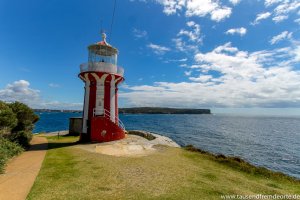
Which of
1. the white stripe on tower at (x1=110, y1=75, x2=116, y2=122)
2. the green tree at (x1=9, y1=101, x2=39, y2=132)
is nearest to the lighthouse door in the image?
the white stripe on tower at (x1=110, y1=75, x2=116, y2=122)

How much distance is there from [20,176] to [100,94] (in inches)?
532

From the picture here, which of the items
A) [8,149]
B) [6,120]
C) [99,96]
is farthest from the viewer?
[99,96]

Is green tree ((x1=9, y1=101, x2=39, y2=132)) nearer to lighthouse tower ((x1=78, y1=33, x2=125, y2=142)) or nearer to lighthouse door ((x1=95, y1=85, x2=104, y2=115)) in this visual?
lighthouse tower ((x1=78, y1=33, x2=125, y2=142))

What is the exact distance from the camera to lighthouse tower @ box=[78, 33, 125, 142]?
77.8ft

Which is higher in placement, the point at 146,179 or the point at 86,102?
the point at 86,102

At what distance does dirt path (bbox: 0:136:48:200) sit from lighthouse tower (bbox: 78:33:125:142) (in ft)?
23.0

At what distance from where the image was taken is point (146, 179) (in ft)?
38.4

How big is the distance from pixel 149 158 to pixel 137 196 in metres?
6.60

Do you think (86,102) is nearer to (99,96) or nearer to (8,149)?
(99,96)

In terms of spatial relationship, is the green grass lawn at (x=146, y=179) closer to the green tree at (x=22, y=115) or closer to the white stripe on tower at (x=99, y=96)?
the green tree at (x=22, y=115)

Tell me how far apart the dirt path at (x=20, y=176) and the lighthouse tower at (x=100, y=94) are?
23.0 feet

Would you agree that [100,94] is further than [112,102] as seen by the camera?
No

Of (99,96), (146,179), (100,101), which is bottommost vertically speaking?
(146,179)

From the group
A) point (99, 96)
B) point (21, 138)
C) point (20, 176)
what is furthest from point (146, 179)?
point (99, 96)
